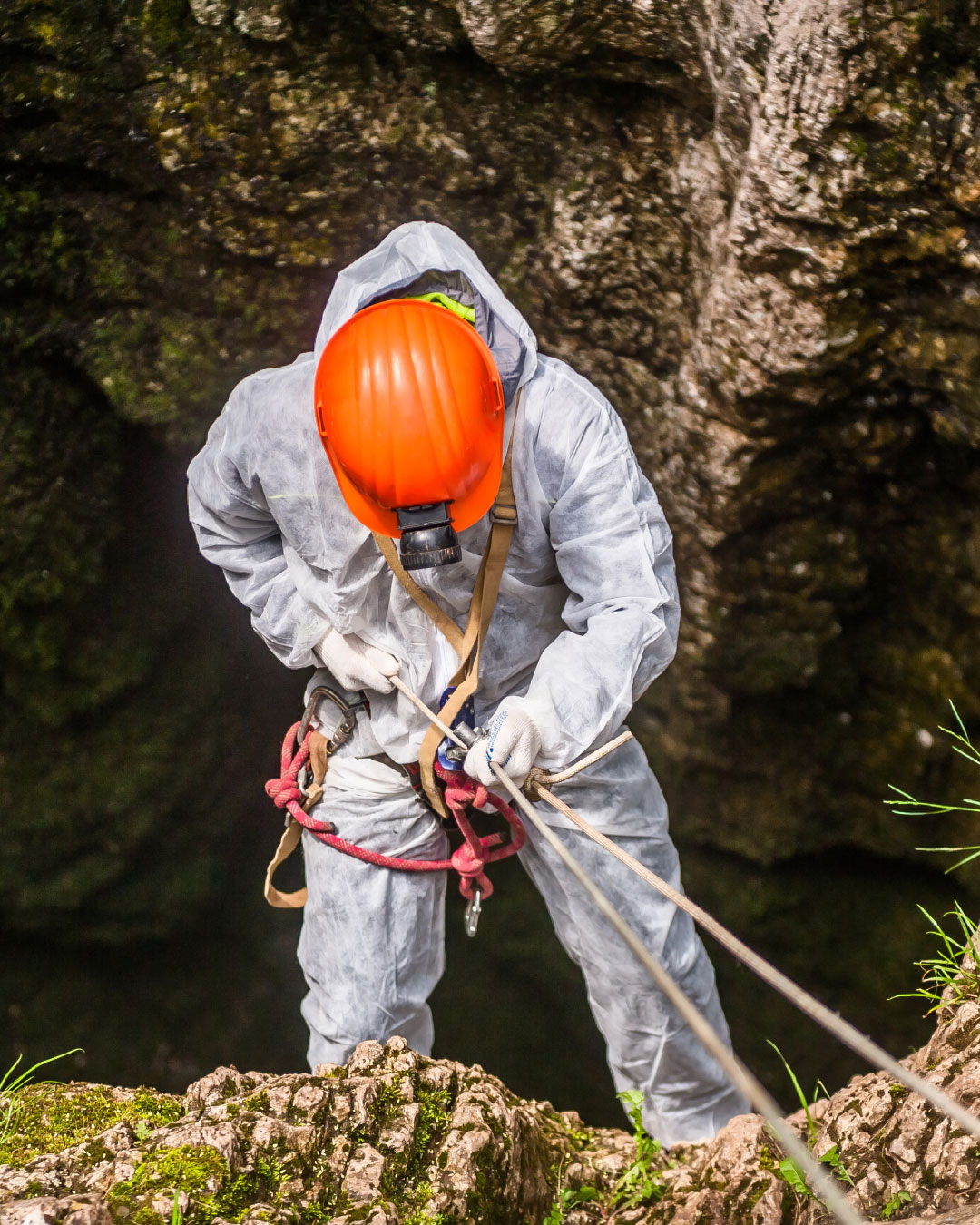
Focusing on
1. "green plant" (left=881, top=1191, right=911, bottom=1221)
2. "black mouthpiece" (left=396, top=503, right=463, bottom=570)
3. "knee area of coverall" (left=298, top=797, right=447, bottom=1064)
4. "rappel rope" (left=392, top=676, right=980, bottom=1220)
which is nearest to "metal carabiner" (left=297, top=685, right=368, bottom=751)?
"knee area of coverall" (left=298, top=797, right=447, bottom=1064)

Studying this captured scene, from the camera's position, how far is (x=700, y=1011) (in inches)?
87.4

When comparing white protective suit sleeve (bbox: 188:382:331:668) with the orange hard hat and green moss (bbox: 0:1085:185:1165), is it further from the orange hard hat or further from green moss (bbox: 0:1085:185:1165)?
green moss (bbox: 0:1085:185:1165)

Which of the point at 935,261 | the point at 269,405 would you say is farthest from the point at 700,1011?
the point at 935,261

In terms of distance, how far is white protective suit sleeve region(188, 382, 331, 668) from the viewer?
80.8 inches

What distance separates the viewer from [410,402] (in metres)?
1.62

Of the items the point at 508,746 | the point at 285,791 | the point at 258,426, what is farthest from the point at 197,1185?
the point at 258,426

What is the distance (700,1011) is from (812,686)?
126 centimetres

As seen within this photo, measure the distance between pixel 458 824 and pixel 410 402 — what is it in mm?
886

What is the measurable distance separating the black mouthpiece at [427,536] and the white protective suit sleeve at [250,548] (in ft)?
1.43

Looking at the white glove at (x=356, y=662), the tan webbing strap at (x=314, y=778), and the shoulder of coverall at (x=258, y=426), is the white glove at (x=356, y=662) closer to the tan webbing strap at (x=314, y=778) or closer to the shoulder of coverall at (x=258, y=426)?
the tan webbing strap at (x=314, y=778)

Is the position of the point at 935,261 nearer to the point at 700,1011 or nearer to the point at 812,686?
the point at 812,686

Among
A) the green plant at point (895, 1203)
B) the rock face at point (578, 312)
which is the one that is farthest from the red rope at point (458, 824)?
the rock face at point (578, 312)

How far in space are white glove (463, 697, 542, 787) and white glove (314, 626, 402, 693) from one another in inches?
11.2

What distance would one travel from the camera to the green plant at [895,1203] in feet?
4.62
